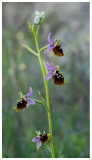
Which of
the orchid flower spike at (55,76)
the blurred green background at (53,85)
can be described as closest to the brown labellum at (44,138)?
the orchid flower spike at (55,76)

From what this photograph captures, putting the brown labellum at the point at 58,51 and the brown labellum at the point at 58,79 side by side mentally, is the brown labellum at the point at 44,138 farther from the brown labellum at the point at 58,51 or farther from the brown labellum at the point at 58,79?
the brown labellum at the point at 58,51

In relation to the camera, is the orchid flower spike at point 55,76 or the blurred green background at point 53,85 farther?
the blurred green background at point 53,85

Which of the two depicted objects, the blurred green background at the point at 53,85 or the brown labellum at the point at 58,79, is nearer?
the brown labellum at the point at 58,79

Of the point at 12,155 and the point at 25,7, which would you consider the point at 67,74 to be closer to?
the point at 12,155

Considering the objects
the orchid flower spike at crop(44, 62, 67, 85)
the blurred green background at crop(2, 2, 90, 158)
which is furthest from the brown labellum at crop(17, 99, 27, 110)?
the blurred green background at crop(2, 2, 90, 158)

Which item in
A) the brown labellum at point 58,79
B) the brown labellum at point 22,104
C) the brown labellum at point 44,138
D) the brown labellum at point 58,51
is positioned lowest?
the brown labellum at point 44,138

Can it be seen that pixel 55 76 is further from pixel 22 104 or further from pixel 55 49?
pixel 22 104

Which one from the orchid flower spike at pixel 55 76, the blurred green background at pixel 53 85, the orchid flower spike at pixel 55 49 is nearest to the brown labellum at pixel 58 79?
the orchid flower spike at pixel 55 76

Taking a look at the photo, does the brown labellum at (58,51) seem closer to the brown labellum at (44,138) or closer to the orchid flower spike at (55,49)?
the orchid flower spike at (55,49)

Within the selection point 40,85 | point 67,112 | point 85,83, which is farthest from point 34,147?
point 85,83

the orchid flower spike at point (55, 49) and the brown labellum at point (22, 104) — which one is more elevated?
the orchid flower spike at point (55, 49)
